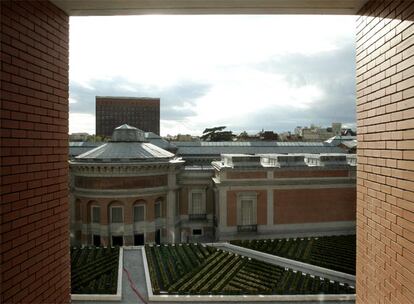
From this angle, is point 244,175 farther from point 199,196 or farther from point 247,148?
point 247,148

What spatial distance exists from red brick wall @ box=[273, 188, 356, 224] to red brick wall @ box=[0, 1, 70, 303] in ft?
75.0

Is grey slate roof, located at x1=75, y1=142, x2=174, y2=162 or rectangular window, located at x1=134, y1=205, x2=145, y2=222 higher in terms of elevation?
grey slate roof, located at x1=75, y1=142, x2=174, y2=162

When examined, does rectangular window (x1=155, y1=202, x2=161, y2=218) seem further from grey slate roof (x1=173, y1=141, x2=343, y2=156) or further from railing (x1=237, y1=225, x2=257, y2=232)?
grey slate roof (x1=173, y1=141, x2=343, y2=156)

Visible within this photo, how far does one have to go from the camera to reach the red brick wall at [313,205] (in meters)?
26.2

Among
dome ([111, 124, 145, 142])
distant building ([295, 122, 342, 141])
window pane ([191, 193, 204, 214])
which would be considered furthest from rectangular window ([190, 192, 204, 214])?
distant building ([295, 122, 342, 141])

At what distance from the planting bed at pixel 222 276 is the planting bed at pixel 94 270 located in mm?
1955

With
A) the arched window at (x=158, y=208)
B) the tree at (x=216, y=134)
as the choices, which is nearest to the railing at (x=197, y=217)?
the arched window at (x=158, y=208)

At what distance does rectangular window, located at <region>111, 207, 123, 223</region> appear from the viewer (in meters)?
23.7

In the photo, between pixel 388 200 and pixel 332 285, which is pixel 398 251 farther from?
pixel 332 285

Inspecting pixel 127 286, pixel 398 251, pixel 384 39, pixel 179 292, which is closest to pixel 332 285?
pixel 179 292

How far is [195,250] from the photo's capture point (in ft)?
67.2

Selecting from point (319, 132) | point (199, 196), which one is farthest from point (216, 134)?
point (199, 196)

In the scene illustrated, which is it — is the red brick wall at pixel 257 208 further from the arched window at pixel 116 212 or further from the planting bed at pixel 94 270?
the planting bed at pixel 94 270

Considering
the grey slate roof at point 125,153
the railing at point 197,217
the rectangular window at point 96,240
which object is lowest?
the rectangular window at point 96,240
